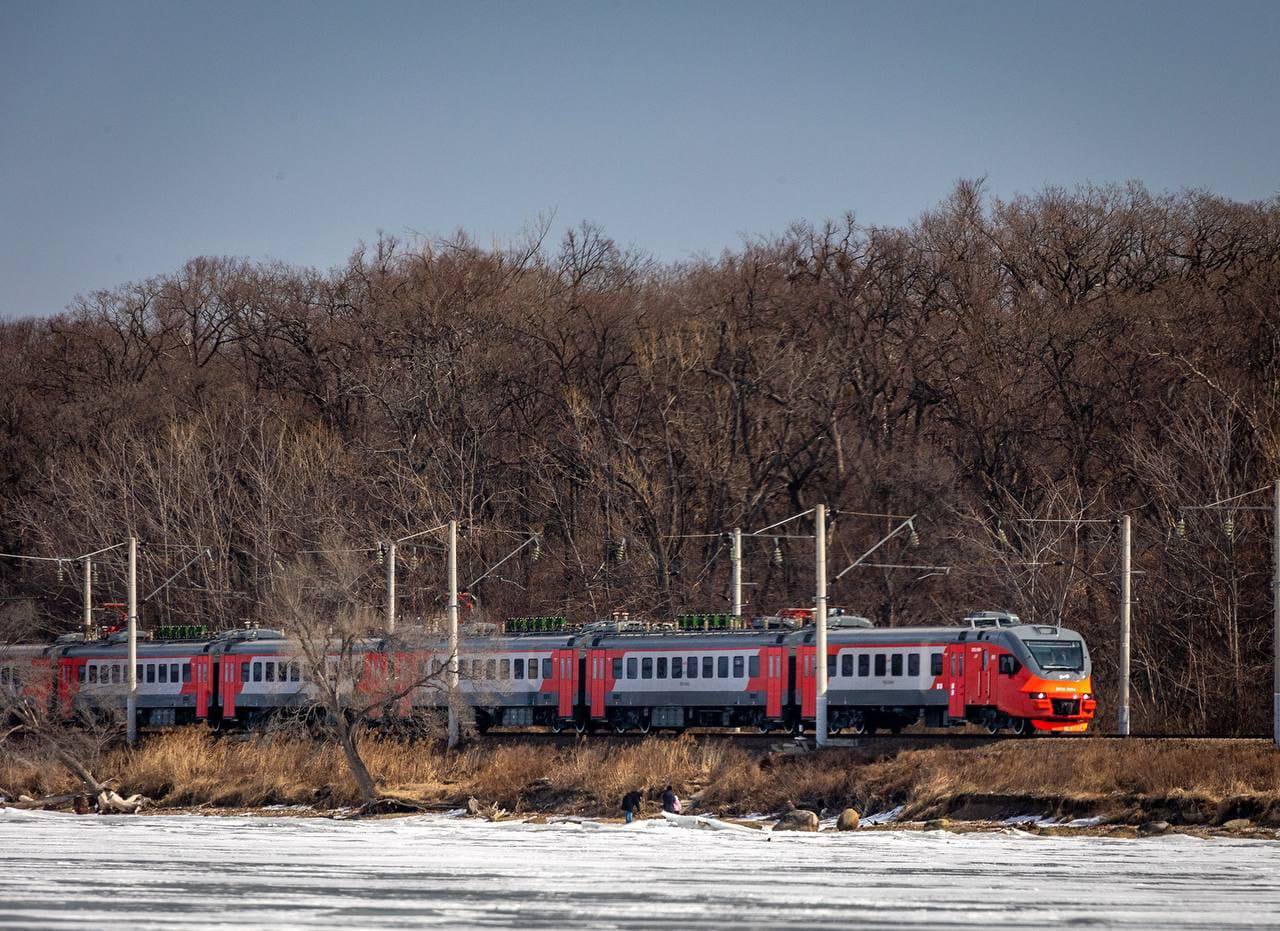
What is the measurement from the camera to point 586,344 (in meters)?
89.4

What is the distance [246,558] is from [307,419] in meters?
9.66

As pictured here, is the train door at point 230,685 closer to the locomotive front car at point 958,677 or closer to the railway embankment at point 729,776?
the railway embankment at point 729,776

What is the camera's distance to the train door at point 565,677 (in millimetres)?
56844

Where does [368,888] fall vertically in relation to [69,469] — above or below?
below

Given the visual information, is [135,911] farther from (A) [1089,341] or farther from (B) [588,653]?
(A) [1089,341]

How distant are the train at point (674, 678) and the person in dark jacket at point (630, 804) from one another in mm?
6182

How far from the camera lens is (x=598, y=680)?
184 feet

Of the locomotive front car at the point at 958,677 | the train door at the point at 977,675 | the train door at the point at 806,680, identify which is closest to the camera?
the locomotive front car at the point at 958,677

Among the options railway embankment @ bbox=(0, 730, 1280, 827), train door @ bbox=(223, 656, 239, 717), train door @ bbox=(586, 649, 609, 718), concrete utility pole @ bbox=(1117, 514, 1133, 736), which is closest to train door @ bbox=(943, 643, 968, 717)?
railway embankment @ bbox=(0, 730, 1280, 827)

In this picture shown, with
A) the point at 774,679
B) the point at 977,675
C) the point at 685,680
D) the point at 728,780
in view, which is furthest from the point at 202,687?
the point at 977,675

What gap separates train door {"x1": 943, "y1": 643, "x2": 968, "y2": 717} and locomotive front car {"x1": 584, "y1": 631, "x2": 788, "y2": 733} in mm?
4603

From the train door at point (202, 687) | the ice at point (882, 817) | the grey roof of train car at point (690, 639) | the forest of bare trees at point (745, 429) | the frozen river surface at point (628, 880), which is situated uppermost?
the forest of bare trees at point (745, 429)

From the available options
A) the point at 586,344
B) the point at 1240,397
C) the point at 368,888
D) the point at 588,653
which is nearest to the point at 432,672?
the point at 588,653

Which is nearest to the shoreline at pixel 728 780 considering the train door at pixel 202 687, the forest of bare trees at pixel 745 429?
the train door at pixel 202 687
